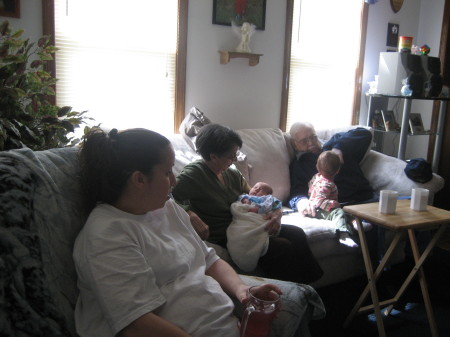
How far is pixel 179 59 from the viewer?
3.19m

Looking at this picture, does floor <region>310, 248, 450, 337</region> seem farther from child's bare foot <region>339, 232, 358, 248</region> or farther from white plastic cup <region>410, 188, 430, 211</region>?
white plastic cup <region>410, 188, 430, 211</region>

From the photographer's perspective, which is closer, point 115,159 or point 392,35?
point 115,159

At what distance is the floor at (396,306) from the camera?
7.47 ft

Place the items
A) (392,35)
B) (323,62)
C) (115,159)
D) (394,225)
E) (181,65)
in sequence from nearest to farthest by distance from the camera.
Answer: (115,159) → (394,225) → (181,65) → (323,62) → (392,35)

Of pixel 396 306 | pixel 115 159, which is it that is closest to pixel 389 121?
pixel 396 306

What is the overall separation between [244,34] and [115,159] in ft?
7.85

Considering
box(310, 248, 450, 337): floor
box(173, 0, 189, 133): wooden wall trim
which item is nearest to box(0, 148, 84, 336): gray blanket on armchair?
box(310, 248, 450, 337): floor

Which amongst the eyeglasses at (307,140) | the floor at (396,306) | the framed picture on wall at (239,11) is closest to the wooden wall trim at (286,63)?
the framed picture on wall at (239,11)

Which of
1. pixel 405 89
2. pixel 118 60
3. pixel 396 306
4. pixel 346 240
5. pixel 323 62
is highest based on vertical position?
pixel 323 62

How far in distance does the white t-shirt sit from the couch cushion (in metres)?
1.73

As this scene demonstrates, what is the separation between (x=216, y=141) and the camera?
2.12 meters

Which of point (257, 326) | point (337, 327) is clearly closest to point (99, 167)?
point (257, 326)

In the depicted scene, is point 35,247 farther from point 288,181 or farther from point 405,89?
point 405,89

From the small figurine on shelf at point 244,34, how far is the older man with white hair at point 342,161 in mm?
739
